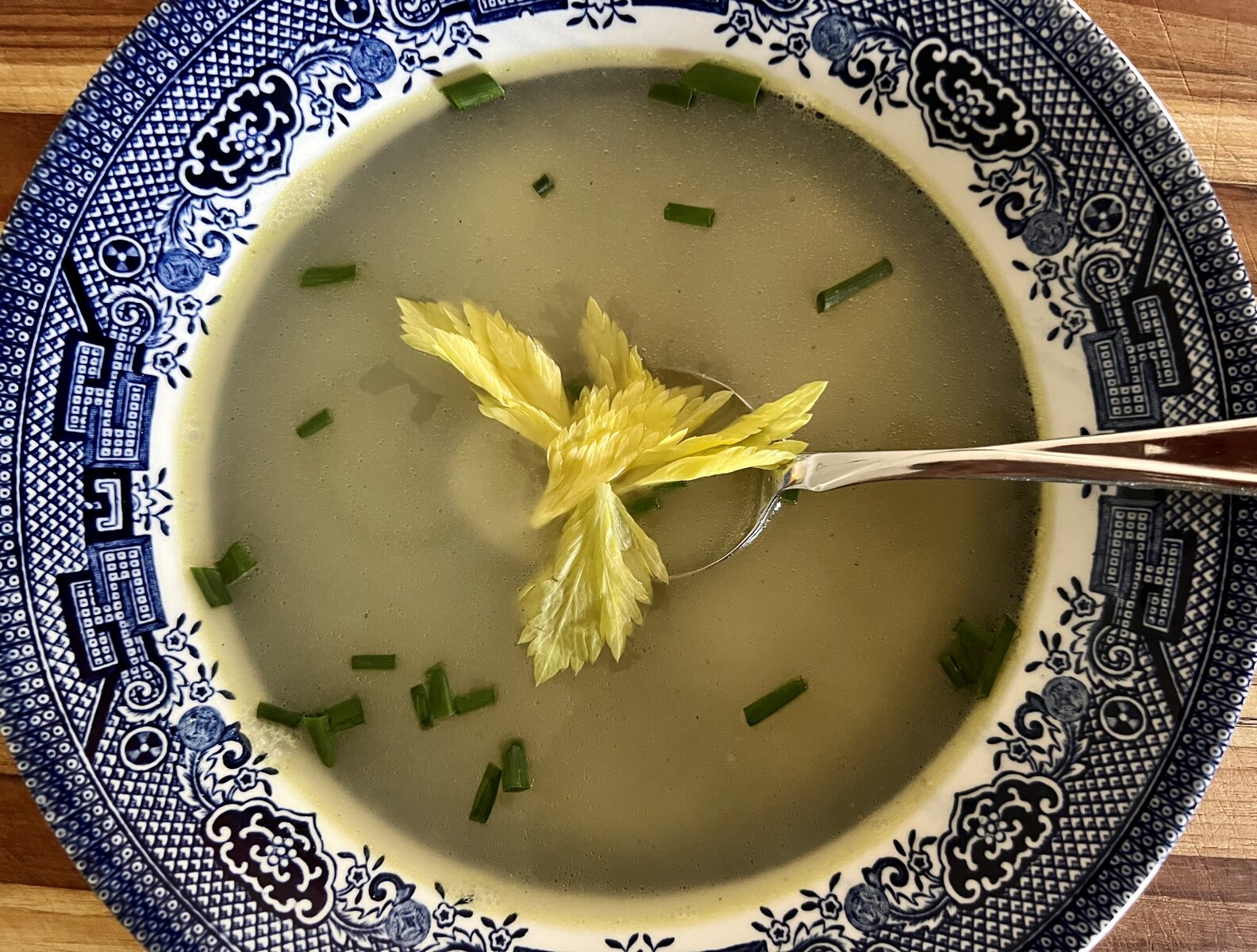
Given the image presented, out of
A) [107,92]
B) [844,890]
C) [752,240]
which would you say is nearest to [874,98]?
[752,240]

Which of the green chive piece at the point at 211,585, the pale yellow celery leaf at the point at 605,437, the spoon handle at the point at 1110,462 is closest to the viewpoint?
the spoon handle at the point at 1110,462

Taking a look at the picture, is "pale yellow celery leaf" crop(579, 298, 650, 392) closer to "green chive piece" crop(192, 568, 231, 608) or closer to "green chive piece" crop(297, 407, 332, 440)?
"green chive piece" crop(297, 407, 332, 440)

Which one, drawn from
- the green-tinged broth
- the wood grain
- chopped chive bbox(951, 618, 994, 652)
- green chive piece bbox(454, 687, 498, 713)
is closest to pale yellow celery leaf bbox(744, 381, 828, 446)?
the green-tinged broth

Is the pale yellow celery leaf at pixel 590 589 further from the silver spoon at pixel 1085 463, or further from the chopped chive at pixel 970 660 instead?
the chopped chive at pixel 970 660

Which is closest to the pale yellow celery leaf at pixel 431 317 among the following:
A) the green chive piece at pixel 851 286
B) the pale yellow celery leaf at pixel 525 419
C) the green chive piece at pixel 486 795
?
the pale yellow celery leaf at pixel 525 419

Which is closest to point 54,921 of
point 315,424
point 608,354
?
point 315,424

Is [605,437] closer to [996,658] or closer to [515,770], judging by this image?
[515,770]
